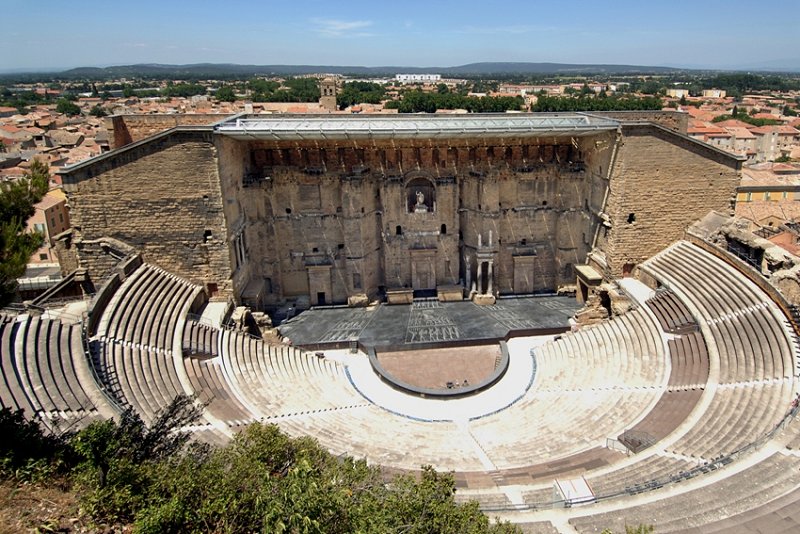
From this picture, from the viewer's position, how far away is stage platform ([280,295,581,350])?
87.5ft

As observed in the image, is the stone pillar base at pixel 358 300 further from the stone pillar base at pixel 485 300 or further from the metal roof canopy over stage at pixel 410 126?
the metal roof canopy over stage at pixel 410 126

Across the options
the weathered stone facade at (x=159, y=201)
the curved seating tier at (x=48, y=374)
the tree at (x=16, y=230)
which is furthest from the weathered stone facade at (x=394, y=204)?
the curved seating tier at (x=48, y=374)

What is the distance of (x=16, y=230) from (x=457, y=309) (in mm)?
20543

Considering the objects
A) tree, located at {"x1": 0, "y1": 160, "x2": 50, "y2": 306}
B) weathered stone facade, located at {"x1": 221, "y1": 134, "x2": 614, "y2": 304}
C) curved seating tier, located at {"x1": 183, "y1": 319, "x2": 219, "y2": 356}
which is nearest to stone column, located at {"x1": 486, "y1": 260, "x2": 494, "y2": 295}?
weathered stone facade, located at {"x1": 221, "y1": 134, "x2": 614, "y2": 304}

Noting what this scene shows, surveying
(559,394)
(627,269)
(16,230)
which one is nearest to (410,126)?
(627,269)

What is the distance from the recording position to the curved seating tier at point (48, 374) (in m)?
14.1

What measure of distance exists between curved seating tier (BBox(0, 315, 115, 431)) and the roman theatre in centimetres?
8

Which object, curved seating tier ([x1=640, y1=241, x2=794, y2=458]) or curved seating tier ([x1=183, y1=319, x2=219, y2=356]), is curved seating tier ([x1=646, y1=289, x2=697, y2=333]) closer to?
curved seating tier ([x1=640, y1=241, x2=794, y2=458])

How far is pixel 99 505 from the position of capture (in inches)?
358

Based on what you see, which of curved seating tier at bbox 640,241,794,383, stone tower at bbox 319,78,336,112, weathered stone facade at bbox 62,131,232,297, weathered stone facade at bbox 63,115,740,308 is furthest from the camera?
stone tower at bbox 319,78,336,112

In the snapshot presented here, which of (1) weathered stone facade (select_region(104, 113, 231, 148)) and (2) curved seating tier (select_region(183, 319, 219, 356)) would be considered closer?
(2) curved seating tier (select_region(183, 319, 219, 356))

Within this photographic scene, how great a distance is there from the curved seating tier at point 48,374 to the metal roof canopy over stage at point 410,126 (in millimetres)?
11307

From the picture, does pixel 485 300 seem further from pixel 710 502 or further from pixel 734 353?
pixel 710 502

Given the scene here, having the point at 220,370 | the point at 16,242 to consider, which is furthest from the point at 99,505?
the point at 220,370
